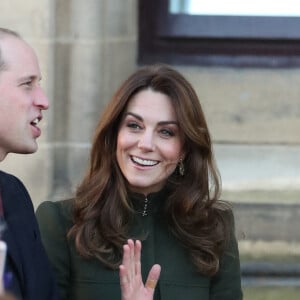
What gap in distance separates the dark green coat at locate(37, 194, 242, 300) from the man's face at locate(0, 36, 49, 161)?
587 mm

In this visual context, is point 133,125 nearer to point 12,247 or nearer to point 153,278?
point 153,278

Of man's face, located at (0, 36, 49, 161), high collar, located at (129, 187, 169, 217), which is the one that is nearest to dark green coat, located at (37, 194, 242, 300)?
high collar, located at (129, 187, 169, 217)

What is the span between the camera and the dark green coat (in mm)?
3861

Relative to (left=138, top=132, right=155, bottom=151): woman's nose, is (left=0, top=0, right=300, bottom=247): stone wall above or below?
below

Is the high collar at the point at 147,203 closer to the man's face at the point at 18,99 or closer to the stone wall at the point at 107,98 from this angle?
the man's face at the point at 18,99

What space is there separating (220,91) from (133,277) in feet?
9.27

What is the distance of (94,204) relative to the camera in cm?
396

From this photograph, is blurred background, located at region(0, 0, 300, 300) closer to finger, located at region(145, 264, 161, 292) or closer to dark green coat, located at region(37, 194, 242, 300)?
dark green coat, located at region(37, 194, 242, 300)

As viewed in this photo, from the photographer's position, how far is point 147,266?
3.96m

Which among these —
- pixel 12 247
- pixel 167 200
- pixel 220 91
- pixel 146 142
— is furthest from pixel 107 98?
pixel 12 247

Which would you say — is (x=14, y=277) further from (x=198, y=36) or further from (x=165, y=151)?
(x=198, y=36)

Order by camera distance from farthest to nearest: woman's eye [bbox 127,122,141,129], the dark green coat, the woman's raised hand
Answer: woman's eye [bbox 127,122,141,129], the dark green coat, the woman's raised hand

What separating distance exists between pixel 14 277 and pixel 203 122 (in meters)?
0.99

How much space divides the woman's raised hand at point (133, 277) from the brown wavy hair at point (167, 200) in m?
0.27
